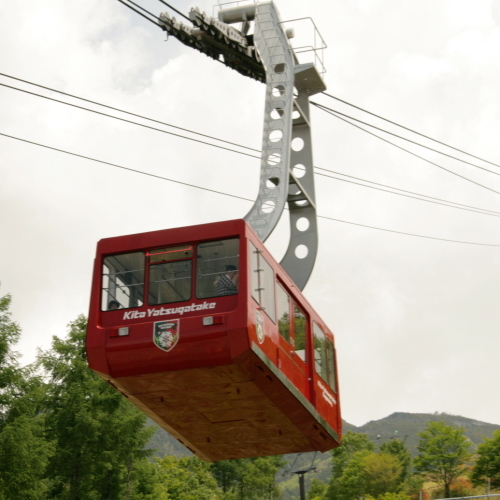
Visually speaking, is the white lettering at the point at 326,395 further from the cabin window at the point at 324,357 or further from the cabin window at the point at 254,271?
the cabin window at the point at 254,271

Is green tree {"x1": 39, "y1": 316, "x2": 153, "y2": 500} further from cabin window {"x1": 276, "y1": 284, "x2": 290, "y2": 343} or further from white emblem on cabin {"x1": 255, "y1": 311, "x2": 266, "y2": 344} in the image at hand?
white emblem on cabin {"x1": 255, "y1": 311, "x2": 266, "y2": 344}

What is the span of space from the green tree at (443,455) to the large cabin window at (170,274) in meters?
46.7

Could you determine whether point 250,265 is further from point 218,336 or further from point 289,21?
point 289,21

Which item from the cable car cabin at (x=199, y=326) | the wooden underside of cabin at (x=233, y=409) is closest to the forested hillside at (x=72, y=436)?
the wooden underside of cabin at (x=233, y=409)

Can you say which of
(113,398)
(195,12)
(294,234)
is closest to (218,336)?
(294,234)

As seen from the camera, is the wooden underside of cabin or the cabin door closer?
the wooden underside of cabin

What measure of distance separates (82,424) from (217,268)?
2157cm

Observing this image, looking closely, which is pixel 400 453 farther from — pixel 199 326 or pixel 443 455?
pixel 199 326

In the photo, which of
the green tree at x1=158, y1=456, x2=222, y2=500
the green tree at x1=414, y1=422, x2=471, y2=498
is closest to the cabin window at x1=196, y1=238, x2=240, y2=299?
the green tree at x1=158, y1=456, x2=222, y2=500

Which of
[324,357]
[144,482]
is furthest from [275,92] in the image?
[144,482]

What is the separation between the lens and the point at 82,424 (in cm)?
3250

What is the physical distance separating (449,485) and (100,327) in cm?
4847

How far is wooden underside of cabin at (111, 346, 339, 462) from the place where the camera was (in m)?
12.8

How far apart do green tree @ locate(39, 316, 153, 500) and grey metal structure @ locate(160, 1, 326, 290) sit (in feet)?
53.9
